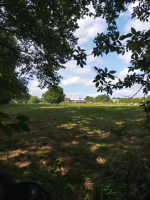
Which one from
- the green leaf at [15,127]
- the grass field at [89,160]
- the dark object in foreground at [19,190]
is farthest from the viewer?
the grass field at [89,160]

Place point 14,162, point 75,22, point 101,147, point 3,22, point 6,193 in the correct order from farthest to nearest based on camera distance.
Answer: point 3,22 → point 75,22 → point 101,147 → point 14,162 → point 6,193

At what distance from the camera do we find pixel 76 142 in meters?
5.20

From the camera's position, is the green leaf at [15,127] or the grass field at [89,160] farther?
the grass field at [89,160]

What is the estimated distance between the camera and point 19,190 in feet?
2.15

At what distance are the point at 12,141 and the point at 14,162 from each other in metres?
1.72

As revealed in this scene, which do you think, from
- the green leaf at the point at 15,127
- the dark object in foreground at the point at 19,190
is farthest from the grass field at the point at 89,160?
the dark object in foreground at the point at 19,190

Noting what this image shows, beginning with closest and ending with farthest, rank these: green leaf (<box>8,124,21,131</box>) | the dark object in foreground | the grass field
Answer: the dark object in foreground < green leaf (<box>8,124,21,131</box>) < the grass field

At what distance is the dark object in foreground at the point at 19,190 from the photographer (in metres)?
0.63

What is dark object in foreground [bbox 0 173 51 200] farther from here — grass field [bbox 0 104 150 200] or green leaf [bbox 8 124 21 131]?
grass field [bbox 0 104 150 200]

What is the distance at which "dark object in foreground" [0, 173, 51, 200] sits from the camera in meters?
0.63

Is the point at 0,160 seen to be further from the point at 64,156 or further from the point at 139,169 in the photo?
the point at 139,169

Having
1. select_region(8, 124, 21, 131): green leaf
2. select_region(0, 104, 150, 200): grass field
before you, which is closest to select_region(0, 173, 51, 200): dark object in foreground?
select_region(8, 124, 21, 131): green leaf

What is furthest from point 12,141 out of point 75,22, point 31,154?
point 75,22

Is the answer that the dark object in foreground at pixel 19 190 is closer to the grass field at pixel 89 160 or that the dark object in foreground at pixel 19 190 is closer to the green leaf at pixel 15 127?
the green leaf at pixel 15 127
